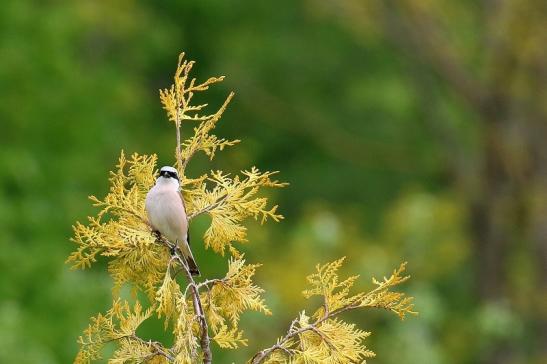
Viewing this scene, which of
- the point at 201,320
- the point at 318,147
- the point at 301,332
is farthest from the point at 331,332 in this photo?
the point at 318,147

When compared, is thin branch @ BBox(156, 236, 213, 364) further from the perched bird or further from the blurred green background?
the blurred green background

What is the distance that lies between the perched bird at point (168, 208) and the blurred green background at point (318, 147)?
26.7 ft

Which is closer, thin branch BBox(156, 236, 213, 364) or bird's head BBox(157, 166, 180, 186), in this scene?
thin branch BBox(156, 236, 213, 364)

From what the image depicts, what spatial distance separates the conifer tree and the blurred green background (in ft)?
27.1

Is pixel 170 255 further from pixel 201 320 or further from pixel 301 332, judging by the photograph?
pixel 301 332

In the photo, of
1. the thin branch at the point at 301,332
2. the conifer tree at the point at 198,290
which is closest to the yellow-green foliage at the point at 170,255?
the conifer tree at the point at 198,290

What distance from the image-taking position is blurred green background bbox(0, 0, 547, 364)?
19.1m

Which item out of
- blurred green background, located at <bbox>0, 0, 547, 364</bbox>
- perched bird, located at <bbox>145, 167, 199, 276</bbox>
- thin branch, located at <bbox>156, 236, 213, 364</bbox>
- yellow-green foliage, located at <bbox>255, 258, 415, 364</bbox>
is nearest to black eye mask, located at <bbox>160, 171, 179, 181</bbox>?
perched bird, located at <bbox>145, 167, 199, 276</bbox>

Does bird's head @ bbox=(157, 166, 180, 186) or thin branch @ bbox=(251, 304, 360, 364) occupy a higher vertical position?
bird's head @ bbox=(157, 166, 180, 186)

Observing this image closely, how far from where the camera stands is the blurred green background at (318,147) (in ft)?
62.6

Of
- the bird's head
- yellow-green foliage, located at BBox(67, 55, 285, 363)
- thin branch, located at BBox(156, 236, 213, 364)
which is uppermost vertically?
the bird's head

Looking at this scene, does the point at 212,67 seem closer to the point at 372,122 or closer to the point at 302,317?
the point at 372,122

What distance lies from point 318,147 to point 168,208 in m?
25.5

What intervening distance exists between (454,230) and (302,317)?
21.1 meters
